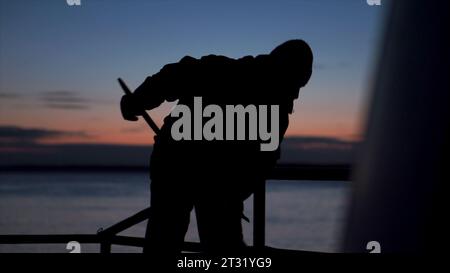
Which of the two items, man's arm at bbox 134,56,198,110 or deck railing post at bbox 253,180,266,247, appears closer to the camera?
man's arm at bbox 134,56,198,110

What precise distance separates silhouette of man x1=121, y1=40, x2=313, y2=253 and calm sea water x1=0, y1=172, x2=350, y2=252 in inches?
221

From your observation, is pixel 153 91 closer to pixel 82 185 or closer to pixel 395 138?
pixel 395 138

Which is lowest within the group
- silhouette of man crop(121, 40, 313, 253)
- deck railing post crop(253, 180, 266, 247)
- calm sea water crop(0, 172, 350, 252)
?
calm sea water crop(0, 172, 350, 252)

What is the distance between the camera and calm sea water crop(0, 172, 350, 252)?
10521mm

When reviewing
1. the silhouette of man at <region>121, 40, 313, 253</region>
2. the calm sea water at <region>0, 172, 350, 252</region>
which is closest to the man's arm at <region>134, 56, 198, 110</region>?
the silhouette of man at <region>121, 40, 313, 253</region>

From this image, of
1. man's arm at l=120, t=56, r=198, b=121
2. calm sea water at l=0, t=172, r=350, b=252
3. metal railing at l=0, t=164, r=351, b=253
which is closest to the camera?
man's arm at l=120, t=56, r=198, b=121

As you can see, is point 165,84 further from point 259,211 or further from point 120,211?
point 120,211

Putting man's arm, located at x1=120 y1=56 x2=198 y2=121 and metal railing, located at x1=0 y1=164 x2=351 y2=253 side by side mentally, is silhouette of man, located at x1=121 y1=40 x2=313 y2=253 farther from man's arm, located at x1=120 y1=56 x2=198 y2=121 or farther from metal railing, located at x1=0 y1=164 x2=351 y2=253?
metal railing, located at x1=0 y1=164 x2=351 y2=253

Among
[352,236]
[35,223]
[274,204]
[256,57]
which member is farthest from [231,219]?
[274,204]

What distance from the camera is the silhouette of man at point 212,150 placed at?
130cm

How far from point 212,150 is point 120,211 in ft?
41.2

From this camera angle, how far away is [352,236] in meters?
2.54

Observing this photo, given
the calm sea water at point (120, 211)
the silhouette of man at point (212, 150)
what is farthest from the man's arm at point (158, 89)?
the calm sea water at point (120, 211)

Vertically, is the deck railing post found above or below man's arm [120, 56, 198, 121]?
below
